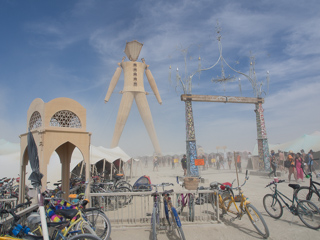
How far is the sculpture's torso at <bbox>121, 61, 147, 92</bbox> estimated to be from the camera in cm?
2157

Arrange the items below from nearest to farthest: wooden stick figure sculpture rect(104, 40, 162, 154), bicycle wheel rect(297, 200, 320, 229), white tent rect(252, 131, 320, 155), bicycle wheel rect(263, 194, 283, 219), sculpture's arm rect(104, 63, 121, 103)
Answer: bicycle wheel rect(297, 200, 320, 229) → bicycle wheel rect(263, 194, 283, 219) → white tent rect(252, 131, 320, 155) → sculpture's arm rect(104, 63, 121, 103) → wooden stick figure sculpture rect(104, 40, 162, 154)

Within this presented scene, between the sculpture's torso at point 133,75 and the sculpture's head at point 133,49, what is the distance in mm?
Answer: 540

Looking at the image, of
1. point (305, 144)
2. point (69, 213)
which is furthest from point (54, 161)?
point (305, 144)

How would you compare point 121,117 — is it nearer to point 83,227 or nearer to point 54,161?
point 54,161

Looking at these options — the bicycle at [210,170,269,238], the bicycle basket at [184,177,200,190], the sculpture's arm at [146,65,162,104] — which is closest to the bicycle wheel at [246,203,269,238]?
the bicycle at [210,170,269,238]

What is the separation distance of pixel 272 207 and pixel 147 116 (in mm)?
18080

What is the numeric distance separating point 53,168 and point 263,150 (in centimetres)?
1374

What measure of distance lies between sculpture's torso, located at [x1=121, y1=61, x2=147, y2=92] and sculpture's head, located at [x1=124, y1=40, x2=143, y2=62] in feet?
1.77

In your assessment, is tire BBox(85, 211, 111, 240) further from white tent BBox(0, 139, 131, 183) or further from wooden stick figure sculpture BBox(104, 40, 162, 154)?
wooden stick figure sculpture BBox(104, 40, 162, 154)

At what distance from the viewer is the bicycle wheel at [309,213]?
511 cm

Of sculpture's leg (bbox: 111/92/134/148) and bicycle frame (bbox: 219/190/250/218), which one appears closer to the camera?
bicycle frame (bbox: 219/190/250/218)

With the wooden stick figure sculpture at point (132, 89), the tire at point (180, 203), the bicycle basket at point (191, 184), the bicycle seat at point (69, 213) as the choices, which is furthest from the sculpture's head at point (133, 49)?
the bicycle seat at point (69, 213)

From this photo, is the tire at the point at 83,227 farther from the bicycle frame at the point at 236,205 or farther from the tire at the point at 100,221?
the bicycle frame at the point at 236,205

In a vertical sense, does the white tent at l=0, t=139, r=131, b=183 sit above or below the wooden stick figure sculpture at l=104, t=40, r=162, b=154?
below
